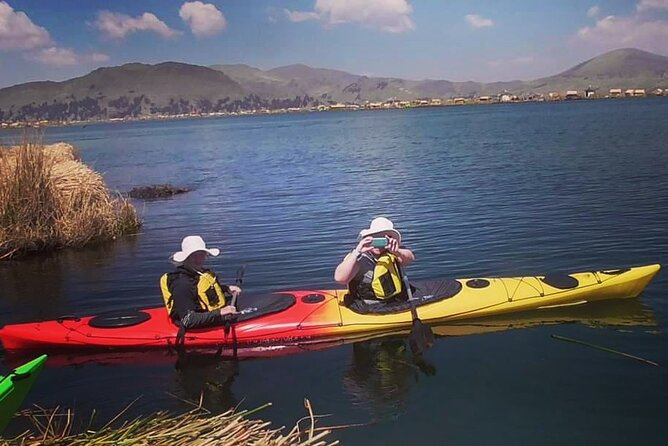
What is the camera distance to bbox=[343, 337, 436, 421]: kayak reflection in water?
6770 millimetres

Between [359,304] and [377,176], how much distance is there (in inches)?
715

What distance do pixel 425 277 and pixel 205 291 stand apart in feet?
14.8

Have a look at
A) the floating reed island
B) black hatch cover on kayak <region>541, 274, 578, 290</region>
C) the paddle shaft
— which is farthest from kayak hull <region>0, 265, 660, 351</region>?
the floating reed island

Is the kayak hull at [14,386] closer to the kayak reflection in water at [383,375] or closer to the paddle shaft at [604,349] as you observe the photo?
the kayak reflection in water at [383,375]

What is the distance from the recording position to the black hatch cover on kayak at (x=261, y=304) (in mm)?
8327

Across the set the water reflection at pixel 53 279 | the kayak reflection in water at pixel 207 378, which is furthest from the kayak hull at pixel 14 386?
the water reflection at pixel 53 279

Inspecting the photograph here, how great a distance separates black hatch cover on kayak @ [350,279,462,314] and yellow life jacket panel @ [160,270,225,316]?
1.76 m

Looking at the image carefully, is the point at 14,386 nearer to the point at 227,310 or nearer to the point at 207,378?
the point at 207,378

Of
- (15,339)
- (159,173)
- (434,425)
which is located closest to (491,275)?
(434,425)

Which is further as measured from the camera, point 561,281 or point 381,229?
point 561,281

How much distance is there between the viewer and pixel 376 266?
821 cm

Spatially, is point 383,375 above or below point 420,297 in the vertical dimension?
below

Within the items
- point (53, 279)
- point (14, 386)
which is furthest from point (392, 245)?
point (53, 279)

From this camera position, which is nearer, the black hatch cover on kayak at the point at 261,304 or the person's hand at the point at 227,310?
the person's hand at the point at 227,310
